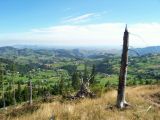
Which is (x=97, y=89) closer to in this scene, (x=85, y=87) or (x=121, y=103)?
(x=85, y=87)

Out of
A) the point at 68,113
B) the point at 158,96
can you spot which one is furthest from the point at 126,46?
the point at 158,96

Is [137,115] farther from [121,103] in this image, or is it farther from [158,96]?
[158,96]

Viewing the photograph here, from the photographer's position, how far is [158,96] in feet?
72.2

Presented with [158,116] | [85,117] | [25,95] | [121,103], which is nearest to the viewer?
[85,117]

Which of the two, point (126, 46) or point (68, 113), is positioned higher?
point (126, 46)

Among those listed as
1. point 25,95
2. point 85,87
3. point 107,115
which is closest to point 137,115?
point 107,115

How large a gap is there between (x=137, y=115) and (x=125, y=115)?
0.54 meters

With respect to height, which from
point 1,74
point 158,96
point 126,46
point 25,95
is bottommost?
point 25,95

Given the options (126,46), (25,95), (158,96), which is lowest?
(25,95)

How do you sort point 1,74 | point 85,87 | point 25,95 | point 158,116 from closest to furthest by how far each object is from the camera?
point 158,116 < point 85,87 < point 1,74 < point 25,95

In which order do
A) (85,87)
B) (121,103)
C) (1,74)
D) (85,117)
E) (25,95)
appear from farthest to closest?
(25,95), (1,74), (85,87), (121,103), (85,117)

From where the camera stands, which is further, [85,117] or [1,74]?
[1,74]

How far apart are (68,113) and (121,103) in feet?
14.4

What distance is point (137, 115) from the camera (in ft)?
41.4
